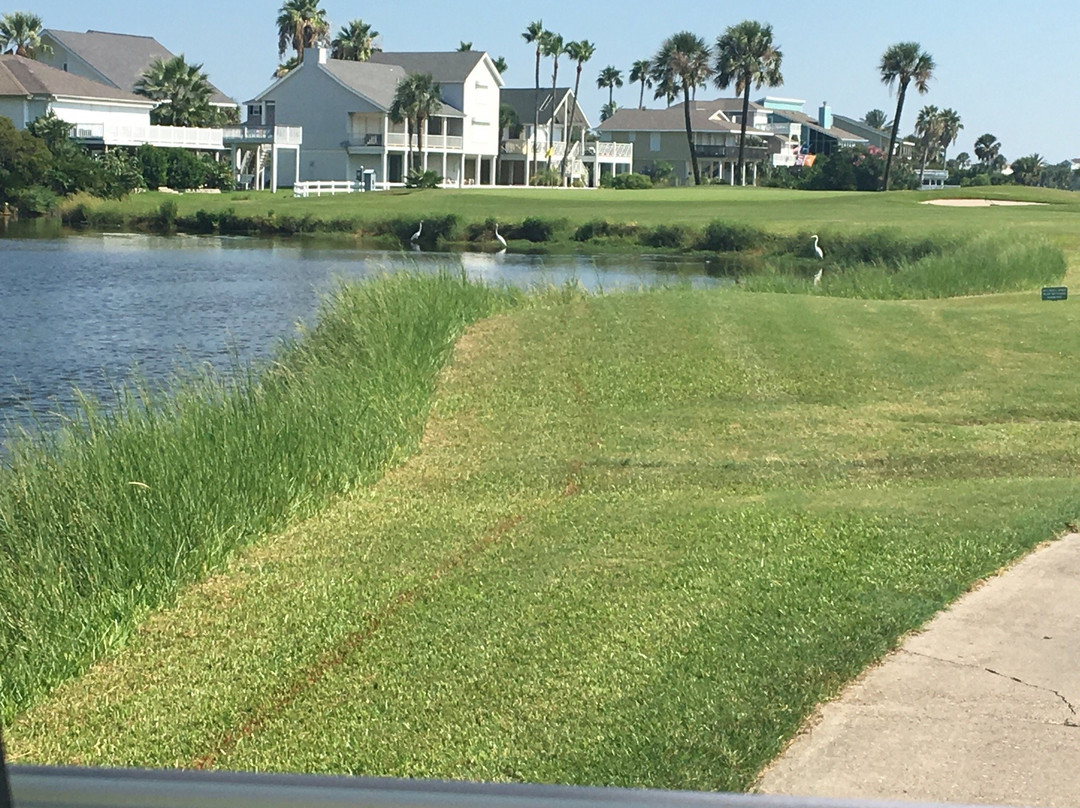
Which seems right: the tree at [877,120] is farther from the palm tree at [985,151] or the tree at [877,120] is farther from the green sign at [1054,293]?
the green sign at [1054,293]

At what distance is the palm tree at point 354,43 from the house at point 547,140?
8784 millimetres

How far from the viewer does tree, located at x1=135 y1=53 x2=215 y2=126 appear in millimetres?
74688

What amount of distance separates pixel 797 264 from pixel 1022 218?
7.50m

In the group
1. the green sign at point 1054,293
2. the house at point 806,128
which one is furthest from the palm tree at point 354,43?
the green sign at point 1054,293

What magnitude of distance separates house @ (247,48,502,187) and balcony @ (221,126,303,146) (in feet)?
8.67

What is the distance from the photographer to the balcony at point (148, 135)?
6669 cm

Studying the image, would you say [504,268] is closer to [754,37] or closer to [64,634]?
[64,634]

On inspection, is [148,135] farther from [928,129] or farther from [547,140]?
[928,129]

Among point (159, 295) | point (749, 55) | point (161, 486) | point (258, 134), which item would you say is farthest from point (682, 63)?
point (161, 486)

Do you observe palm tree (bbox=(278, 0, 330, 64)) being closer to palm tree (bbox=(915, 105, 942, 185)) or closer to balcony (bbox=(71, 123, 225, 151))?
balcony (bbox=(71, 123, 225, 151))

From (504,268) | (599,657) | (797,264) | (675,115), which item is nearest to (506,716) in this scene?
(599,657)

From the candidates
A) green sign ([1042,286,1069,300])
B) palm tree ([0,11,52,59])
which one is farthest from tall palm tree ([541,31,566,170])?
green sign ([1042,286,1069,300])

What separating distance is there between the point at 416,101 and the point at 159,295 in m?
46.6

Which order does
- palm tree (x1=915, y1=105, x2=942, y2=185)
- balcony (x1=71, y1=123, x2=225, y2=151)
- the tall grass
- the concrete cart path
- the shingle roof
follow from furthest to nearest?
palm tree (x1=915, y1=105, x2=942, y2=185) → the shingle roof → balcony (x1=71, y1=123, x2=225, y2=151) → the tall grass → the concrete cart path
